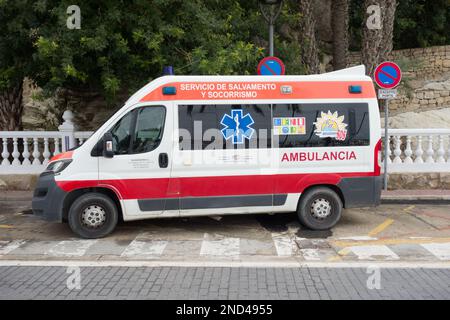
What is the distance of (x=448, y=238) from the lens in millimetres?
6793

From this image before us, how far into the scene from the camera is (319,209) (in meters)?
7.26

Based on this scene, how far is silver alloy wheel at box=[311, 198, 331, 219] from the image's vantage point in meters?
7.26

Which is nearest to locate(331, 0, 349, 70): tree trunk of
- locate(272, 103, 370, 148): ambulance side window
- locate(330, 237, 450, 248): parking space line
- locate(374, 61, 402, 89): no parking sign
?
locate(374, 61, 402, 89): no parking sign

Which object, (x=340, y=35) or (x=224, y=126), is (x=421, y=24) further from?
(x=224, y=126)

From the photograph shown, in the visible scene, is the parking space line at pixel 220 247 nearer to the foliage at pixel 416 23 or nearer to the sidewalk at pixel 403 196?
the sidewalk at pixel 403 196

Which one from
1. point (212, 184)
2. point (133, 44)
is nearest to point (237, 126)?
point (212, 184)

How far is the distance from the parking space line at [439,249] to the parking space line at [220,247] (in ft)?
8.72

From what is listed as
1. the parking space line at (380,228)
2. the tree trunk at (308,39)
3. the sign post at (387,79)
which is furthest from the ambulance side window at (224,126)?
the tree trunk at (308,39)

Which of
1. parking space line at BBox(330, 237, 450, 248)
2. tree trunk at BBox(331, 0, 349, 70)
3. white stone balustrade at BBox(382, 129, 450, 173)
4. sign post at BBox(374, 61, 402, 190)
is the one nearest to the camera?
parking space line at BBox(330, 237, 450, 248)

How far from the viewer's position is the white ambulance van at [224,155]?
670 cm

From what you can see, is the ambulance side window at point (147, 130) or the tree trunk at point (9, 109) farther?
the tree trunk at point (9, 109)

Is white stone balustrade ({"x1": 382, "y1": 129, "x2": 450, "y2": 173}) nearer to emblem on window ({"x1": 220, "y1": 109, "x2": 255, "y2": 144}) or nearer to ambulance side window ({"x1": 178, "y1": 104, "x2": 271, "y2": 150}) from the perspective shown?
ambulance side window ({"x1": 178, "y1": 104, "x2": 271, "y2": 150})

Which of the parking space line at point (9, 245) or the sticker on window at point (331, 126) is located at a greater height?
the sticker on window at point (331, 126)
